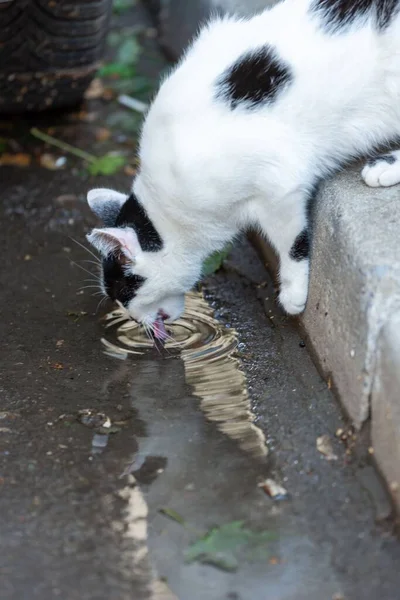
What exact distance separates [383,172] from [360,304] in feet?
2.19

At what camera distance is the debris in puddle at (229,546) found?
2.25m

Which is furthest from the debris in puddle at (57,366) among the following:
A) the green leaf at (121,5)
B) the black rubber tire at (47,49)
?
the green leaf at (121,5)

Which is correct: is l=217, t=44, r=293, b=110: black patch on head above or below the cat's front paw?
above

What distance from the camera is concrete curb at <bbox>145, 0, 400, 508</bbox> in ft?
7.89

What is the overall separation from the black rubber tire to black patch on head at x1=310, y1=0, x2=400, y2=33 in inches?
78.6

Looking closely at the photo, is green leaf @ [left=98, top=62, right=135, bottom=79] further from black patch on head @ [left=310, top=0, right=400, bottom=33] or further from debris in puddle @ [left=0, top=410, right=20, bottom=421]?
debris in puddle @ [left=0, top=410, right=20, bottom=421]

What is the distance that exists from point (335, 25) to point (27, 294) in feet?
5.65

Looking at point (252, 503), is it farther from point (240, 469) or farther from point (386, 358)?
point (386, 358)

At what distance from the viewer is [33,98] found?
16.9 ft

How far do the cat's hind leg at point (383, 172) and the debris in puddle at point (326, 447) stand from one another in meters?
0.93

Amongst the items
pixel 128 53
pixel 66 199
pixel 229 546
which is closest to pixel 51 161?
pixel 66 199

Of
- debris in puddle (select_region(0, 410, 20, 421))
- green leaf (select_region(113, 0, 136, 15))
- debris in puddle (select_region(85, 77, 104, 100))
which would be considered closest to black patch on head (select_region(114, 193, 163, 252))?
debris in puddle (select_region(0, 410, 20, 421))

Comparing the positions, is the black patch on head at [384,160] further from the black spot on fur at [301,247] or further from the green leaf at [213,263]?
the green leaf at [213,263]

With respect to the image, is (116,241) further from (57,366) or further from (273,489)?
(273,489)
